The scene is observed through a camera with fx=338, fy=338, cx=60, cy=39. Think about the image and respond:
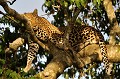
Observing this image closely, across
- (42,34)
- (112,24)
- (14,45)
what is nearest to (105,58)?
(112,24)

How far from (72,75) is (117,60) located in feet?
9.68

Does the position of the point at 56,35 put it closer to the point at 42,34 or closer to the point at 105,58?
the point at 42,34

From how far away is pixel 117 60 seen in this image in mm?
6688

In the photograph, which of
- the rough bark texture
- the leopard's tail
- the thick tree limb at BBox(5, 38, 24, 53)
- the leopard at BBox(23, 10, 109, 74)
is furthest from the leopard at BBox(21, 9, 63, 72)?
the leopard's tail

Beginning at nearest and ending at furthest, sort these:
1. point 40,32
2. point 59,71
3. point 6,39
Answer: point 59,71 → point 6,39 → point 40,32

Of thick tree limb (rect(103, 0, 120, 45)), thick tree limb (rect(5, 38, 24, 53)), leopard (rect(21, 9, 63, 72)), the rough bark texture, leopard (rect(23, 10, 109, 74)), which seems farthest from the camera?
leopard (rect(21, 9, 63, 72))

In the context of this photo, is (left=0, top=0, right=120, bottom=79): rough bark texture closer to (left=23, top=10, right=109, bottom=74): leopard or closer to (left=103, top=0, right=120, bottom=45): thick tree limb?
(left=103, top=0, right=120, bottom=45): thick tree limb

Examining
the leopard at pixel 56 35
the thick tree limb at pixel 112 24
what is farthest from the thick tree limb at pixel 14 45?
the thick tree limb at pixel 112 24

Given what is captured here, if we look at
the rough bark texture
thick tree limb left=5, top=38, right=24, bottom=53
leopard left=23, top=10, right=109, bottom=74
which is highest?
leopard left=23, top=10, right=109, bottom=74

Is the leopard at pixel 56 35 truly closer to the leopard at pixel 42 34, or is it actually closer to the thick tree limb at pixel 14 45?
the leopard at pixel 42 34

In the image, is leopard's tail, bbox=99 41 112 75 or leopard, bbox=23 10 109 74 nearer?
leopard's tail, bbox=99 41 112 75

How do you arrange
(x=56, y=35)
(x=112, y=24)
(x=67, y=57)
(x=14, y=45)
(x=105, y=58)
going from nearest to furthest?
(x=67, y=57) → (x=105, y=58) → (x=112, y=24) → (x=14, y=45) → (x=56, y=35)

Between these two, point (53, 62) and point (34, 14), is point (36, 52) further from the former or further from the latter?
point (53, 62)

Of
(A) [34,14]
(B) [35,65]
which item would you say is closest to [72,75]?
(B) [35,65]
